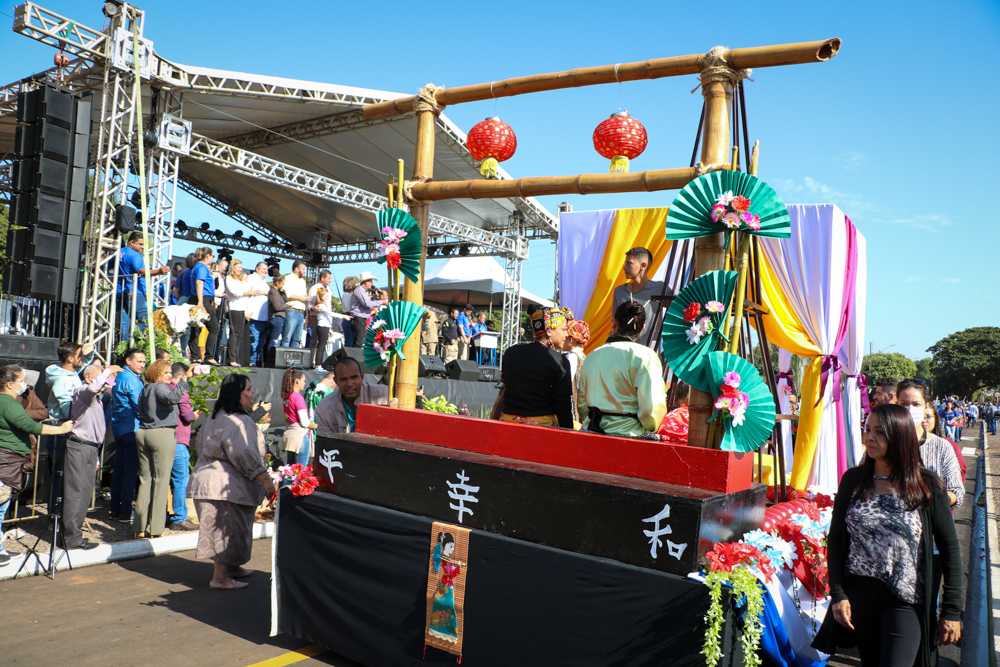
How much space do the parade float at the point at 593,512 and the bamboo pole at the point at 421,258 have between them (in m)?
0.03

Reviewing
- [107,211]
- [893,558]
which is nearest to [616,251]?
A: [893,558]

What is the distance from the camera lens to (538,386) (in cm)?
337

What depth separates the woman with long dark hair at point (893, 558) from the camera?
87.9 inches

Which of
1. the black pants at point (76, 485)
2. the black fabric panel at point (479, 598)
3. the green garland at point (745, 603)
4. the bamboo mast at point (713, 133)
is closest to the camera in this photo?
the green garland at point (745, 603)

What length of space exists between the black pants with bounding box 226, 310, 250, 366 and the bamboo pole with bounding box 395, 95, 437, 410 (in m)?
5.57

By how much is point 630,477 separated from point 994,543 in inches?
257

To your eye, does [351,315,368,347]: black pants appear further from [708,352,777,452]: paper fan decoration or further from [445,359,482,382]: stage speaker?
[708,352,777,452]: paper fan decoration

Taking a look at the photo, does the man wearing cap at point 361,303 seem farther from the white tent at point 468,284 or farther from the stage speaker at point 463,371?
the white tent at point 468,284

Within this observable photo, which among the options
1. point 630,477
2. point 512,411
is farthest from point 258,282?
point 630,477

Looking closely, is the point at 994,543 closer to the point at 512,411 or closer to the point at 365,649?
the point at 512,411

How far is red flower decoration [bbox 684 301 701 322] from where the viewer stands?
102 inches

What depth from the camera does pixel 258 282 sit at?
8672mm

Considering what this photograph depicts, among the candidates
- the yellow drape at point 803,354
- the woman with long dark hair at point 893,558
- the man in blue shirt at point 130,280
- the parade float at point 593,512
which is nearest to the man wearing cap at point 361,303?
the man in blue shirt at point 130,280

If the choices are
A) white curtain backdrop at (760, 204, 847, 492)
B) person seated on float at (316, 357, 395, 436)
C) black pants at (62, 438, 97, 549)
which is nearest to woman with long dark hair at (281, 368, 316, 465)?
black pants at (62, 438, 97, 549)
